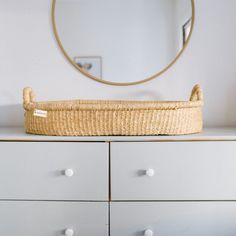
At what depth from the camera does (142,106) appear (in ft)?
4.11

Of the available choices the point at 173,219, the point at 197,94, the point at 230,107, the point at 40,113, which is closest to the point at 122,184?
the point at 173,219

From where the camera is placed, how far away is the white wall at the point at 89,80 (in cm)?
170

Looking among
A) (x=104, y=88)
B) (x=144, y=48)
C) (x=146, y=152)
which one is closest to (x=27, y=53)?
(x=104, y=88)

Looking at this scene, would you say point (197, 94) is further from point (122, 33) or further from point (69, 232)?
point (69, 232)

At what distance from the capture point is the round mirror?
1687 mm

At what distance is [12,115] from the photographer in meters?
1.75

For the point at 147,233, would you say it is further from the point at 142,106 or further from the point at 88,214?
the point at 142,106

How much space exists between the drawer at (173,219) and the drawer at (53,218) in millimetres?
65

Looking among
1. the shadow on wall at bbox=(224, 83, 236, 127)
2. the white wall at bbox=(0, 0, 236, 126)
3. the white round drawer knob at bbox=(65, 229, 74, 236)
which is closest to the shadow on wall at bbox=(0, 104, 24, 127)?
the white wall at bbox=(0, 0, 236, 126)

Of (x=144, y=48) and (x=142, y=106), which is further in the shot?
(x=144, y=48)

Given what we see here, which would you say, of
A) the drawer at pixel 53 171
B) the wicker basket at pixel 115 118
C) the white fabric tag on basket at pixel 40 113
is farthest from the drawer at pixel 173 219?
the white fabric tag on basket at pixel 40 113

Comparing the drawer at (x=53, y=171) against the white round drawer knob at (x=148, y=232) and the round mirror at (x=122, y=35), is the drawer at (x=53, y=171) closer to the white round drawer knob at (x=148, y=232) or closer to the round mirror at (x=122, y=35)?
the white round drawer knob at (x=148, y=232)

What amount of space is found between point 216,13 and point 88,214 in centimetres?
122

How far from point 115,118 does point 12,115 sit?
74cm
